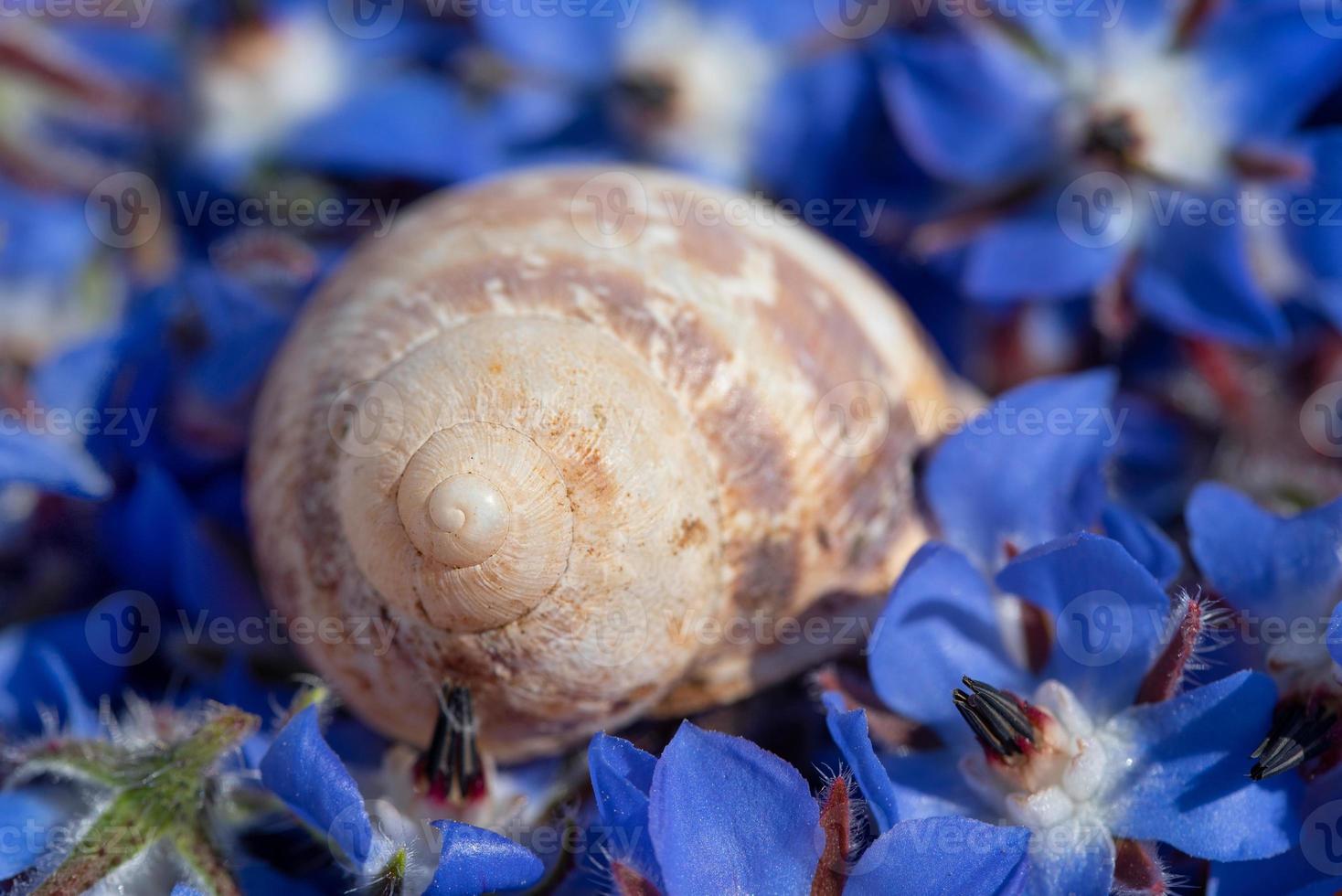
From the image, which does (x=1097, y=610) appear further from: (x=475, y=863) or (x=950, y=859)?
(x=475, y=863)

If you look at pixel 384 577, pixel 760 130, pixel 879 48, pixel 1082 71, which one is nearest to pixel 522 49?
pixel 760 130

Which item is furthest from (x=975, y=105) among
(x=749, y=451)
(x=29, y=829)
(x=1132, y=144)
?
(x=29, y=829)
